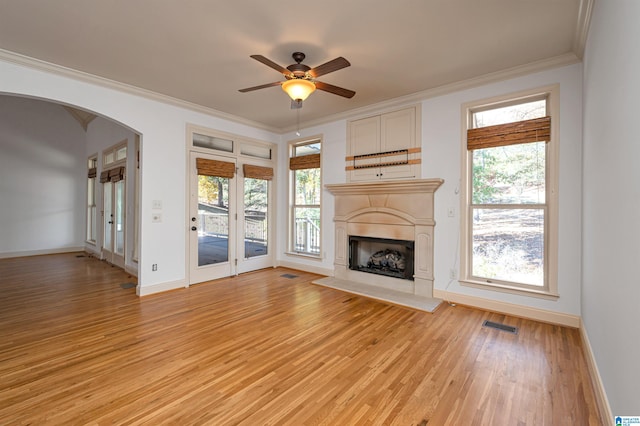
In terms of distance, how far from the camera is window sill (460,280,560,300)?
3.26 meters

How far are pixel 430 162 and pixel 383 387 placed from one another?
3.16 meters

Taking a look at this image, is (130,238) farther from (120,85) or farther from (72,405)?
(72,405)

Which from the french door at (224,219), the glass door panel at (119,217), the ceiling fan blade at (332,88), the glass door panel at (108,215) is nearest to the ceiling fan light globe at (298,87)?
the ceiling fan blade at (332,88)

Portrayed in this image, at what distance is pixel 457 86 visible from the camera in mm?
3838

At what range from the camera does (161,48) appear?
120 inches

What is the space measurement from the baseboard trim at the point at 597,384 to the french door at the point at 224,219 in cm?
499

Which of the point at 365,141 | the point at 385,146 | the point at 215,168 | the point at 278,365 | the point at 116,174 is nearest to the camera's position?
the point at 278,365

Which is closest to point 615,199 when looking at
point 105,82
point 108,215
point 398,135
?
point 398,135

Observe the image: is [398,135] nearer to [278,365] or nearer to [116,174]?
[278,365]

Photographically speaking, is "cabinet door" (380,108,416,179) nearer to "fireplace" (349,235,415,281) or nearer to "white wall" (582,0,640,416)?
"fireplace" (349,235,415,281)

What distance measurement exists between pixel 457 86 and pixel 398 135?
1034 millimetres

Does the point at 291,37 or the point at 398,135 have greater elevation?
the point at 291,37

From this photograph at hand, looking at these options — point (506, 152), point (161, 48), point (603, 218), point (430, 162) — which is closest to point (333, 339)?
point (603, 218)

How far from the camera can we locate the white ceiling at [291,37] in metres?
2.41
